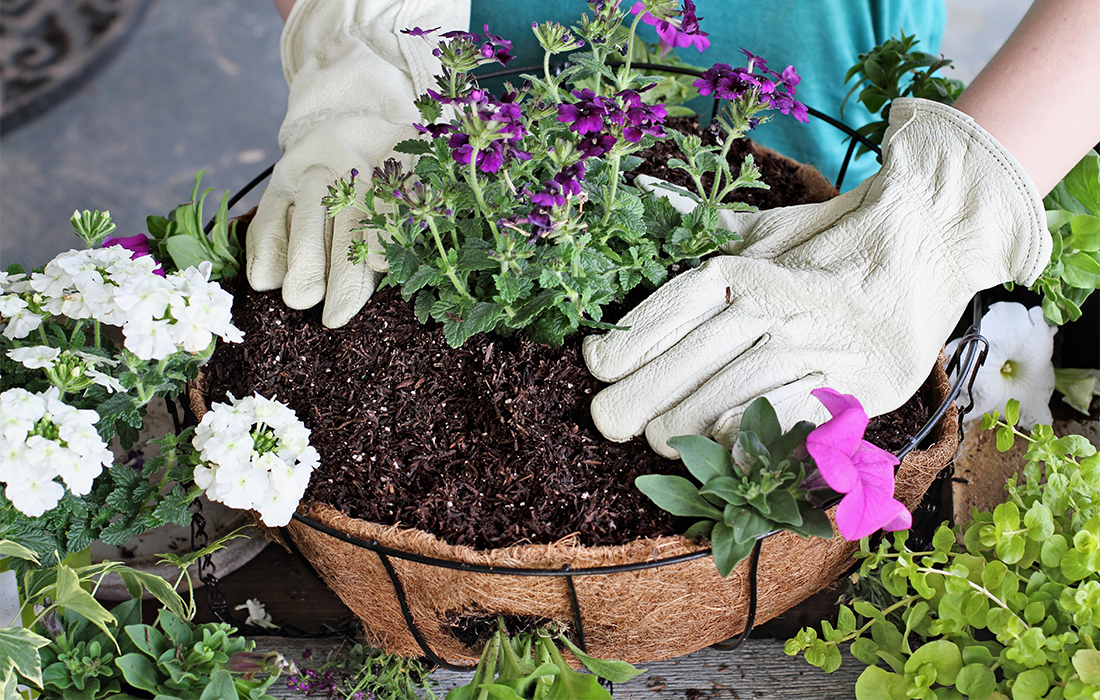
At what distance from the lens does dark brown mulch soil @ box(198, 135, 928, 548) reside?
81 centimetres

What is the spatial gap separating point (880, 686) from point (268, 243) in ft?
2.85

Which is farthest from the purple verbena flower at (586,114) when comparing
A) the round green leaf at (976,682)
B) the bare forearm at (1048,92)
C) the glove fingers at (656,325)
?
the round green leaf at (976,682)

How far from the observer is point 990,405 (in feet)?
3.60

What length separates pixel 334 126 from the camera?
3.56 ft

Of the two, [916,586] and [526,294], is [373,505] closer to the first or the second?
[526,294]

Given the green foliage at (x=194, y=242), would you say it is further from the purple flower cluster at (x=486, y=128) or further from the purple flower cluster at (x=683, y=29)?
the purple flower cluster at (x=683, y=29)

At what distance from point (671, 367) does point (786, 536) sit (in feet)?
0.68

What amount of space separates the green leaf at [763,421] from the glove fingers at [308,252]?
21.4 inches

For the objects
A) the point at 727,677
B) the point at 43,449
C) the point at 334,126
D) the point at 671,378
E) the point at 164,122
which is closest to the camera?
the point at 43,449

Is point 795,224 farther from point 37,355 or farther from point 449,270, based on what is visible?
point 37,355

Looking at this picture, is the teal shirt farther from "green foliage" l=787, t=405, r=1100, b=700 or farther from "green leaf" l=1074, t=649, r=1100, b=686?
"green leaf" l=1074, t=649, r=1100, b=686

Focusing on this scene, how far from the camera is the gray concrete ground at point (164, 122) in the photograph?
245cm

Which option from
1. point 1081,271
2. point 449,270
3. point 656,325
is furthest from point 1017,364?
point 449,270

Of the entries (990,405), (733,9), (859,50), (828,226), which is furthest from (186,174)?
(990,405)
